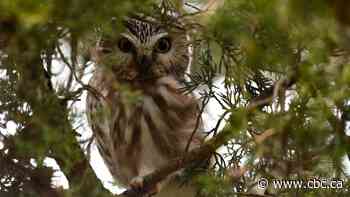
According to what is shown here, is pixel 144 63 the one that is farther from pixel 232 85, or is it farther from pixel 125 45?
pixel 232 85

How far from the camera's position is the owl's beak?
2.84 metres

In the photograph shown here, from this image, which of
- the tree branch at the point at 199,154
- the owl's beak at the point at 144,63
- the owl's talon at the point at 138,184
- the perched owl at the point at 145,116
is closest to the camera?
the tree branch at the point at 199,154

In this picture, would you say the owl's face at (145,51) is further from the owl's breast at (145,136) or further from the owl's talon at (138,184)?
the owl's talon at (138,184)

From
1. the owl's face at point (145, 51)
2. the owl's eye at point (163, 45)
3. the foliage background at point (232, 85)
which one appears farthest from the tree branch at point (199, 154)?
the owl's eye at point (163, 45)

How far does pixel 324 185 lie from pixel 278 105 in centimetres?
35

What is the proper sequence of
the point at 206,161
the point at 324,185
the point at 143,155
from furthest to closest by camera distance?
the point at 143,155
the point at 206,161
the point at 324,185

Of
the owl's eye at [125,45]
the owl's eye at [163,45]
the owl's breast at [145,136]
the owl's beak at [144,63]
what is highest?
the owl's eye at [163,45]

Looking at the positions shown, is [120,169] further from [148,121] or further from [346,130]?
[346,130]

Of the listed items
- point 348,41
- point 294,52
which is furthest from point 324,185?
point 348,41

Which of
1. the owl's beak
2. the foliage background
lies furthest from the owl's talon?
the owl's beak

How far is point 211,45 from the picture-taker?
193cm

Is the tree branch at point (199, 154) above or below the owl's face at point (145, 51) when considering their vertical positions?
below

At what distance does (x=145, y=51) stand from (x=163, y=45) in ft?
0.41

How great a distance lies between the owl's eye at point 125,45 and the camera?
279 cm
